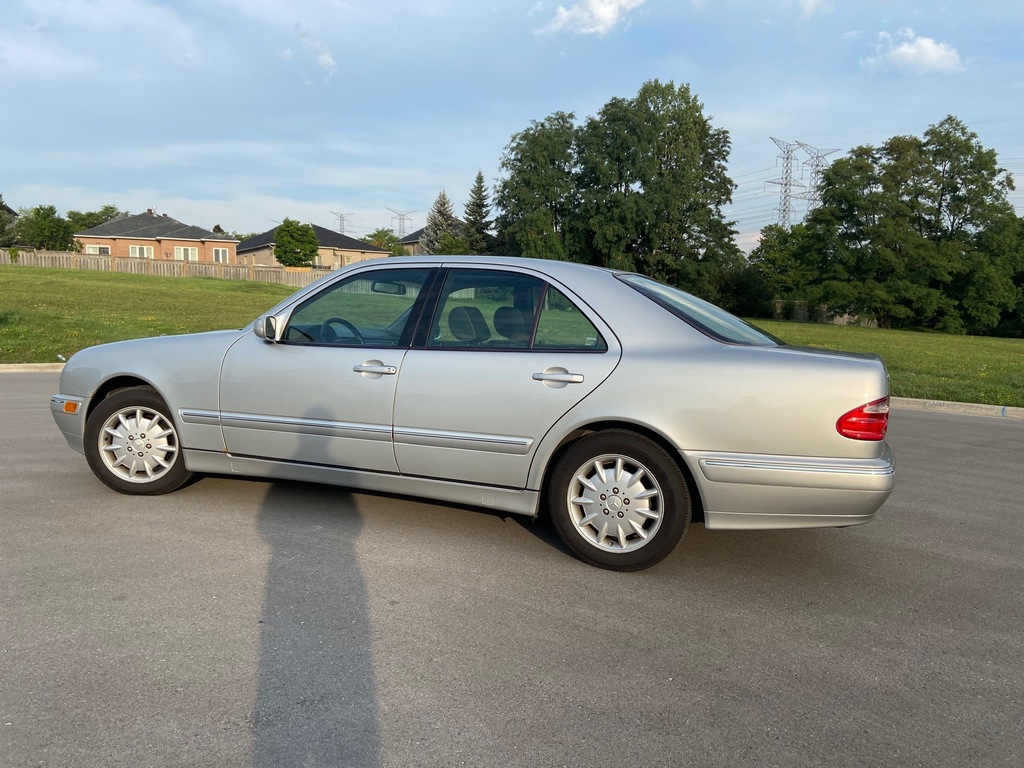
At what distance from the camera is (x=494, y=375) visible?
438cm

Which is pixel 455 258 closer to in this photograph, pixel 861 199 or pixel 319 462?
pixel 319 462

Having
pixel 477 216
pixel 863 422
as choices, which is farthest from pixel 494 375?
pixel 477 216

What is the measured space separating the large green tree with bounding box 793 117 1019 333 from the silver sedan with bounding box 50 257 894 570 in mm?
58479

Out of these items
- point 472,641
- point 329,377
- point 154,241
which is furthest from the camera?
point 154,241

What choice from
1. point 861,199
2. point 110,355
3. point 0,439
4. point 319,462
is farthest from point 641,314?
point 861,199

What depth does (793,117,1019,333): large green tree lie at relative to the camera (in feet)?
184

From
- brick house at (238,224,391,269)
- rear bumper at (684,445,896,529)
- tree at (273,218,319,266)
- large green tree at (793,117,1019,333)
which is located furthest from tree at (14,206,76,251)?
rear bumper at (684,445,896,529)

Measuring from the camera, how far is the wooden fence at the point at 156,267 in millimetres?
55469

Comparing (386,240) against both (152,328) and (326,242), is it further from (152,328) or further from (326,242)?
(152,328)

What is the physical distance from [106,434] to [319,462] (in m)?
1.59

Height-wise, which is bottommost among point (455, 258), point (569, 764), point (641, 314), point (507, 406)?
point (569, 764)

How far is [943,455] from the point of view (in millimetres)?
8039

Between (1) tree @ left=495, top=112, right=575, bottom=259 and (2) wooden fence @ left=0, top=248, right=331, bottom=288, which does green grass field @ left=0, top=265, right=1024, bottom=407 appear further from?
(1) tree @ left=495, top=112, right=575, bottom=259

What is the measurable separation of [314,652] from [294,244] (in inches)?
2552
